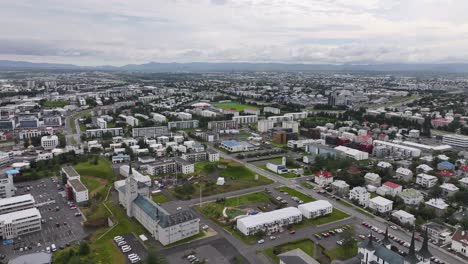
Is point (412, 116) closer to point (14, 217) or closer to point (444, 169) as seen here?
point (444, 169)

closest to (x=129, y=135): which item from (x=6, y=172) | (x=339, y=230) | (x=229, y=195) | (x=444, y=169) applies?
(x=6, y=172)

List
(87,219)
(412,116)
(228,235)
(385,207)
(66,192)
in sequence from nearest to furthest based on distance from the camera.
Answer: (228,235) → (87,219) → (385,207) → (66,192) → (412,116)

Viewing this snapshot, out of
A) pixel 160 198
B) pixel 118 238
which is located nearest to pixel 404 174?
pixel 160 198

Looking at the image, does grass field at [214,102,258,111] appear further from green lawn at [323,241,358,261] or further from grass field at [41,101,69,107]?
green lawn at [323,241,358,261]

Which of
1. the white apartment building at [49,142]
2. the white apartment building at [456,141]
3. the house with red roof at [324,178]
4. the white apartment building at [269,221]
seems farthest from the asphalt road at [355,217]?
the white apartment building at [456,141]

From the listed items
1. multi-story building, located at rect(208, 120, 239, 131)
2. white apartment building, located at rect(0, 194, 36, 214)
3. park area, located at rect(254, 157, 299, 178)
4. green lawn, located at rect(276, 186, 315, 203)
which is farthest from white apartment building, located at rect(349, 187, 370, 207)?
multi-story building, located at rect(208, 120, 239, 131)

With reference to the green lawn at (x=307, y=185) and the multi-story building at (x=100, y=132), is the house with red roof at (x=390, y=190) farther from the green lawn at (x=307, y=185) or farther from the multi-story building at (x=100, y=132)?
the multi-story building at (x=100, y=132)

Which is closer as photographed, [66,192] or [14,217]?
[14,217]
